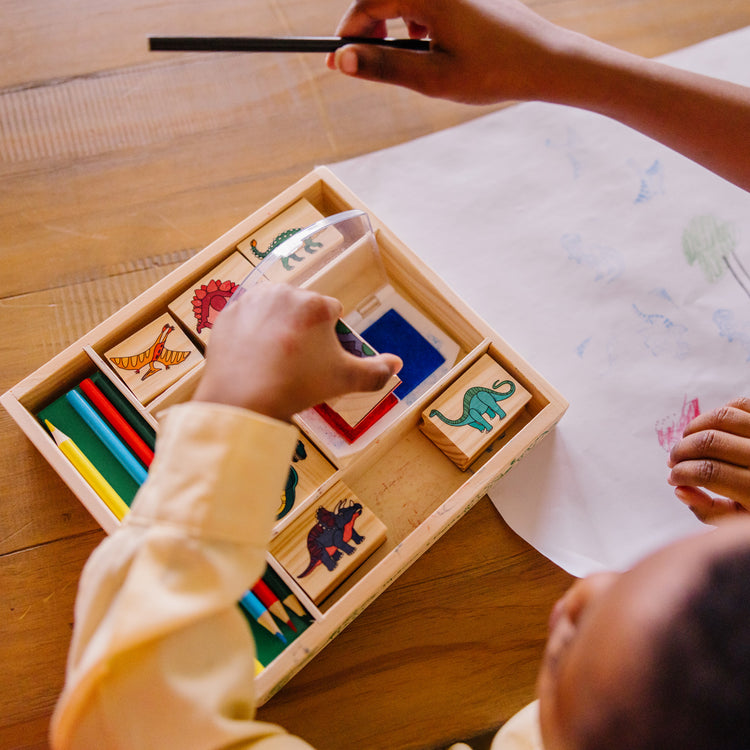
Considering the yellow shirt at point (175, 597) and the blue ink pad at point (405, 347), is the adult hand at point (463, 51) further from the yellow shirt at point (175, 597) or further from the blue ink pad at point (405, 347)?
the yellow shirt at point (175, 597)

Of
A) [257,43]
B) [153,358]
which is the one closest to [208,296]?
[153,358]

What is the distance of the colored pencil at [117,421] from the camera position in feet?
1.41

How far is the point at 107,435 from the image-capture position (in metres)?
0.43

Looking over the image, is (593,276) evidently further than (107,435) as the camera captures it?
Yes

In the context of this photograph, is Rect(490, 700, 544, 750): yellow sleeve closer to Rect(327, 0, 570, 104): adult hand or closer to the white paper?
the white paper

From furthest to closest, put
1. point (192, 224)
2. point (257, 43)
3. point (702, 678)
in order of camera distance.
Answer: point (192, 224) → point (257, 43) → point (702, 678)

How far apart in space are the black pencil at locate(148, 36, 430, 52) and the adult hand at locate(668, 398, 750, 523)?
347 mm

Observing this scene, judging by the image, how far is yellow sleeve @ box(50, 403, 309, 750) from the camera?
0.99 ft

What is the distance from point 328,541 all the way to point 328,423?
80 millimetres

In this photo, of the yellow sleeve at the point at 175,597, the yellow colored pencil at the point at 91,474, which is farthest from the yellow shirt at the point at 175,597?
the yellow colored pencil at the point at 91,474

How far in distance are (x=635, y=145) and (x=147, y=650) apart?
1.86 ft

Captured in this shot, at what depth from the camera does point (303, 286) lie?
445mm

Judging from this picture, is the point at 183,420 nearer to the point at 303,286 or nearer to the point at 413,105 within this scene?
the point at 303,286

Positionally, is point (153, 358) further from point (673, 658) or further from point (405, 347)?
point (673, 658)
